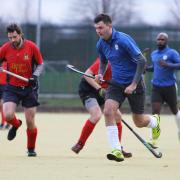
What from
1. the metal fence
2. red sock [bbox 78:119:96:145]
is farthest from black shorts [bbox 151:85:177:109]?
the metal fence

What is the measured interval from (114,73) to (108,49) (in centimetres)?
32

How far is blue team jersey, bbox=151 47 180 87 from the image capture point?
13.5 m

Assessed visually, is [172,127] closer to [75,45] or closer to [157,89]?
[157,89]

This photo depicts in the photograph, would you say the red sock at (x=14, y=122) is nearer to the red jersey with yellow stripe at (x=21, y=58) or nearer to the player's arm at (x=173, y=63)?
the red jersey with yellow stripe at (x=21, y=58)

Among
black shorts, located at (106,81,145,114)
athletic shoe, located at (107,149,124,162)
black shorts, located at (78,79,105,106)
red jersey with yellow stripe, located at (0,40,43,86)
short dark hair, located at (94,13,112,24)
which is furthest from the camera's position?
black shorts, located at (78,79,105,106)

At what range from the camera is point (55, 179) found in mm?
8031

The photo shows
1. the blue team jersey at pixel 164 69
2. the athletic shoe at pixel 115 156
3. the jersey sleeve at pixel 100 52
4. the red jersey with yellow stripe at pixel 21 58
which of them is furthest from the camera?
the blue team jersey at pixel 164 69

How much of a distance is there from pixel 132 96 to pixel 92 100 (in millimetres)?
1691

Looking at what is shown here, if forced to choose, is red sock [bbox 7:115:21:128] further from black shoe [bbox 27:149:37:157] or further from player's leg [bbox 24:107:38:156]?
black shoe [bbox 27:149:37:157]

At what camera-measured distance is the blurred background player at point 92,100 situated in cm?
1123

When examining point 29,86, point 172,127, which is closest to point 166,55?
point 29,86

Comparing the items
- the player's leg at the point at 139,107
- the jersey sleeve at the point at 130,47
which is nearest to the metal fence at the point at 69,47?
the player's leg at the point at 139,107

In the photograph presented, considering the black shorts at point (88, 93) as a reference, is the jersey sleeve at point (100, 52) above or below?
above

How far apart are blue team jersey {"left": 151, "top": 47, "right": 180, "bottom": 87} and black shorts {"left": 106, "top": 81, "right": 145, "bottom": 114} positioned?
3.48 meters
